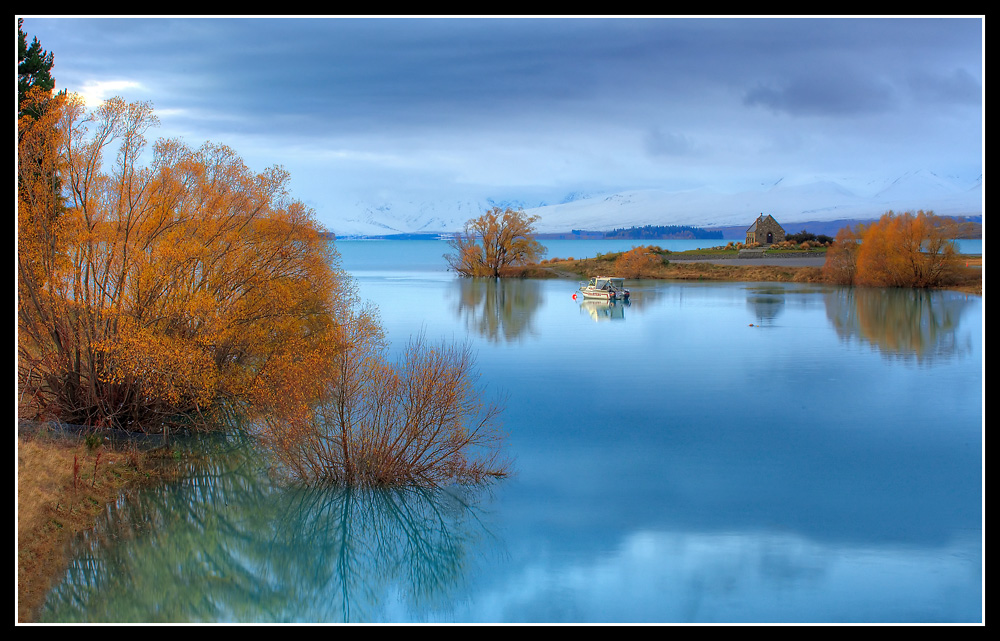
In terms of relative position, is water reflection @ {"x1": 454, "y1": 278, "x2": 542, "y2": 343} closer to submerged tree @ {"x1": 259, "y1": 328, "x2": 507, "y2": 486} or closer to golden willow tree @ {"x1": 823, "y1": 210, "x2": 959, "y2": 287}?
submerged tree @ {"x1": 259, "y1": 328, "x2": 507, "y2": 486}

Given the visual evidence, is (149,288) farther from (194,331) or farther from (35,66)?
(35,66)

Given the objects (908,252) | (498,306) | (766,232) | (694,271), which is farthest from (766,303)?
(766,232)

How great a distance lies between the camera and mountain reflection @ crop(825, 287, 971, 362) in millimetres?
32938

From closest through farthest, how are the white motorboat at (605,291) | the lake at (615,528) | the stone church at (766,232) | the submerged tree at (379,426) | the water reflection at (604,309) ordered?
1. the lake at (615,528)
2. the submerged tree at (379,426)
3. the water reflection at (604,309)
4. the white motorboat at (605,291)
5. the stone church at (766,232)

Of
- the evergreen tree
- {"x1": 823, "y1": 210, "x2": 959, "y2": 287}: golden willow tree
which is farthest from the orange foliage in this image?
{"x1": 823, "y1": 210, "x2": 959, "y2": 287}: golden willow tree

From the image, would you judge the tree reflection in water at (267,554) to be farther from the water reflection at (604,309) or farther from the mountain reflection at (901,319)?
the water reflection at (604,309)

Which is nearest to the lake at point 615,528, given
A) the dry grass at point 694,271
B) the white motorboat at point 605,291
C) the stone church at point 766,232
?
the white motorboat at point 605,291

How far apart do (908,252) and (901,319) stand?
17257 mm

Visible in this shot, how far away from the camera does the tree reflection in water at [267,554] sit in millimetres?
11352

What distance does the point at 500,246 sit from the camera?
75438 mm

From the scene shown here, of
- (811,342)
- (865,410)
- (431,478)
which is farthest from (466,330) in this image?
(431,478)

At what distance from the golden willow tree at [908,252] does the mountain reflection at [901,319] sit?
1243 mm
